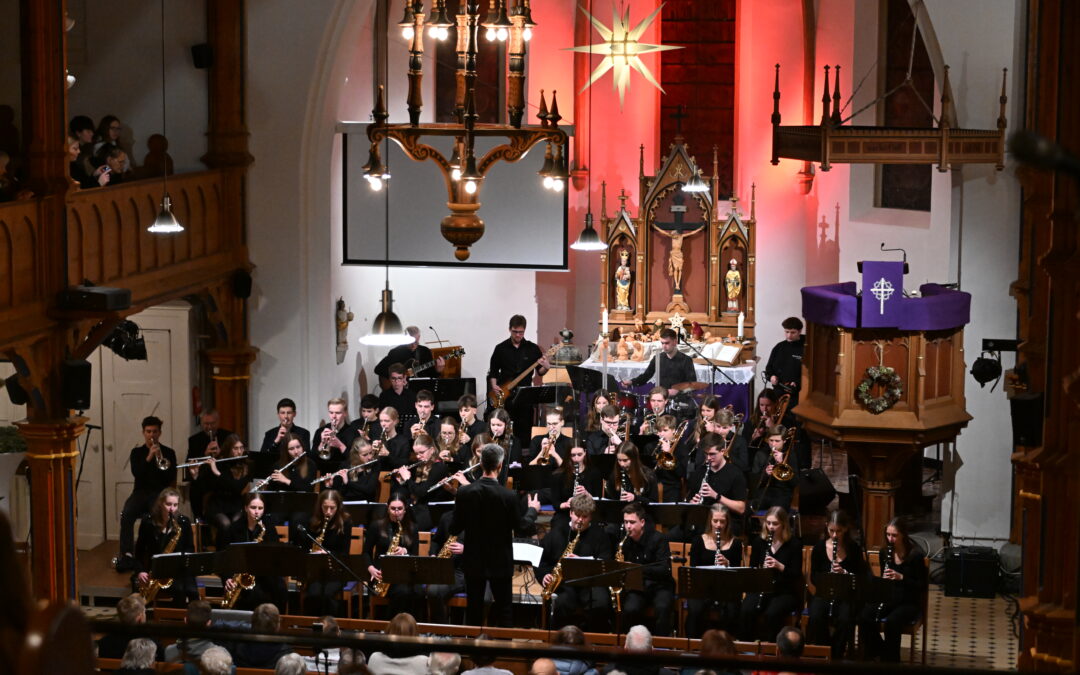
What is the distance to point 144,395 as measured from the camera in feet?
44.8

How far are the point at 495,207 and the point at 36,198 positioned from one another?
5.07m

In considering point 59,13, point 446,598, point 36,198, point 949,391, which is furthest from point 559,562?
point 59,13

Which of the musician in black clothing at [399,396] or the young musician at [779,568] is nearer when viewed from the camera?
the young musician at [779,568]

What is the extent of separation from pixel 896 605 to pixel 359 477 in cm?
451

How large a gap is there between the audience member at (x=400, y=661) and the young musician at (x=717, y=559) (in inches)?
93.1

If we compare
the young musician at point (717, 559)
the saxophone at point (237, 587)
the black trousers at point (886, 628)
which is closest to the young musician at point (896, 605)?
the black trousers at point (886, 628)

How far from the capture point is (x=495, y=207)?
14.3 m

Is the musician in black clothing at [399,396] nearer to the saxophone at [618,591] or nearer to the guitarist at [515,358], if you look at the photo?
the guitarist at [515,358]

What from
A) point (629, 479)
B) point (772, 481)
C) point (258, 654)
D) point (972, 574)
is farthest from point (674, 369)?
point (258, 654)

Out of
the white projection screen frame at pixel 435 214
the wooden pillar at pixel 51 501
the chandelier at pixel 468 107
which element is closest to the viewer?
the chandelier at pixel 468 107

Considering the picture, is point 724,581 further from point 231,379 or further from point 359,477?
point 231,379

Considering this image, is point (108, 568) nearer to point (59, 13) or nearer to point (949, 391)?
point (59, 13)

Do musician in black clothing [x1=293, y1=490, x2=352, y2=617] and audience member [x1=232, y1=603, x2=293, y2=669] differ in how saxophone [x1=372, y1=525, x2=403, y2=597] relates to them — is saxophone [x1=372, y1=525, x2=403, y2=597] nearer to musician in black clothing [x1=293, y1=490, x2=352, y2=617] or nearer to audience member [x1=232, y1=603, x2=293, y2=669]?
musician in black clothing [x1=293, y1=490, x2=352, y2=617]

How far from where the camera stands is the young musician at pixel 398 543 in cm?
1005
